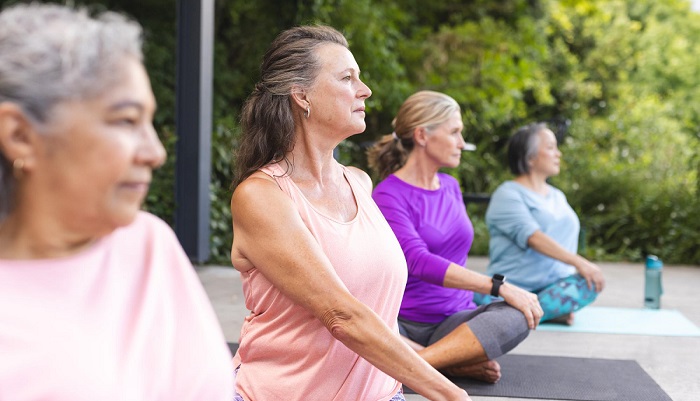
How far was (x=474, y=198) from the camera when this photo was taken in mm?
6766

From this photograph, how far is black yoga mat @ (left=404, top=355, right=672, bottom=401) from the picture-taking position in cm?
315

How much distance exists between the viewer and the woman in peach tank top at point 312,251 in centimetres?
172

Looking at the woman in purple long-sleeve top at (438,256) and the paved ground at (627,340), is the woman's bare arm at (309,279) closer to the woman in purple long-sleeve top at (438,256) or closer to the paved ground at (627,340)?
the woman in purple long-sleeve top at (438,256)

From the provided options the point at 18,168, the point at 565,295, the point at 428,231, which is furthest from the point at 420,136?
the point at 18,168

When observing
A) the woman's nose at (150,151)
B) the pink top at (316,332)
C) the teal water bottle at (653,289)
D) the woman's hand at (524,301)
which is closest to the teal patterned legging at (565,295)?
the teal water bottle at (653,289)

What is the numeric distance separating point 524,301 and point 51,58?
2.21 m

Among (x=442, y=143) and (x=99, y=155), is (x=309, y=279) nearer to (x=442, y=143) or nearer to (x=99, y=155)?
(x=99, y=155)

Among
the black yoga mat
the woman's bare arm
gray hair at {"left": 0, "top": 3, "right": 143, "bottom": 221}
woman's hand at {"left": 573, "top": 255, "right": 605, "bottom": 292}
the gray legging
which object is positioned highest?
gray hair at {"left": 0, "top": 3, "right": 143, "bottom": 221}

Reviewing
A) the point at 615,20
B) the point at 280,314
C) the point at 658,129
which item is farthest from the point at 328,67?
the point at 615,20

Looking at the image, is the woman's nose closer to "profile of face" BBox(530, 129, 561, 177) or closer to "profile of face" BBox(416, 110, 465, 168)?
"profile of face" BBox(416, 110, 465, 168)

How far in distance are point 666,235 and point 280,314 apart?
6403 mm

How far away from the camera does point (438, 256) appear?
9.70 ft

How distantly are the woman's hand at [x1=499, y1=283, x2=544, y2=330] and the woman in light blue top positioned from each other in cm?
137

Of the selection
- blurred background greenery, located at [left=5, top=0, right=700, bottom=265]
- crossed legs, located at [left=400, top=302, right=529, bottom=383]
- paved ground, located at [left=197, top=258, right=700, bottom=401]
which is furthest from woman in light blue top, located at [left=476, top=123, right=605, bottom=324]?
blurred background greenery, located at [left=5, top=0, right=700, bottom=265]
